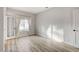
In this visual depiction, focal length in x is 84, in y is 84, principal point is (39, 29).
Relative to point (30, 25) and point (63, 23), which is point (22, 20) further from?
point (63, 23)

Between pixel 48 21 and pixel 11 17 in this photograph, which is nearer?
pixel 11 17

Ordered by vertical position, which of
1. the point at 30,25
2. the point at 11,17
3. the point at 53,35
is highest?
the point at 11,17

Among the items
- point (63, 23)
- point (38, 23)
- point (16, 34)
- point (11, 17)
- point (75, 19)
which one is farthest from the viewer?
point (75, 19)

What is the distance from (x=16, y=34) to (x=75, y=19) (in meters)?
2.04

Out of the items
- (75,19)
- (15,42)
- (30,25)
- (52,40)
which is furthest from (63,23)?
(15,42)

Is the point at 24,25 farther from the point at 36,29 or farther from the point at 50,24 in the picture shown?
the point at 50,24

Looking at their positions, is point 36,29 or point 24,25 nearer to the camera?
point 24,25

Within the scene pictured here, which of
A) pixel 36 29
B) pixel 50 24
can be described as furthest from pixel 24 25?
pixel 50 24

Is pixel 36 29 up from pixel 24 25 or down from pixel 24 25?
down

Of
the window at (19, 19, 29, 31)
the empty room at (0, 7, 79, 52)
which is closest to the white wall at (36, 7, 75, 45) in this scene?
the empty room at (0, 7, 79, 52)

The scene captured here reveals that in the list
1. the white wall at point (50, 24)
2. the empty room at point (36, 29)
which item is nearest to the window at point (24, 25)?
the empty room at point (36, 29)

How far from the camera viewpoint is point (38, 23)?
7.13 feet
